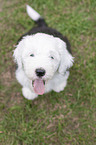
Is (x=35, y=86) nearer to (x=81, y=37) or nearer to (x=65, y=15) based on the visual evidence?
(x=81, y=37)

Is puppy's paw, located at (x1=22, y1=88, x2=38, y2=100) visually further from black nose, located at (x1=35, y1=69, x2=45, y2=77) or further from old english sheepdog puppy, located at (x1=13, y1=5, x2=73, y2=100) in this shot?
black nose, located at (x1=35, y1=69, x2=45, y2=77)

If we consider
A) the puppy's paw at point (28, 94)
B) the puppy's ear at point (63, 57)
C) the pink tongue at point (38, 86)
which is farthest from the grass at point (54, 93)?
the puppy's ear at point (63, 57)

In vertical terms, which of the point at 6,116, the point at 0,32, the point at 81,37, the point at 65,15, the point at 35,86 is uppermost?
the point at 65,15

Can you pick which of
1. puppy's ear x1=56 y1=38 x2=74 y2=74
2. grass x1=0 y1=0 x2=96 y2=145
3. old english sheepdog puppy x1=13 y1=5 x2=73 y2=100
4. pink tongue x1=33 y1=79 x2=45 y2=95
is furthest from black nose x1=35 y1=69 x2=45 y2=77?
grass x1=0 y1=0 x2=96 y2=145

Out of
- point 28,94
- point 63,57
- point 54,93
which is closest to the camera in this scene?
point 63,57

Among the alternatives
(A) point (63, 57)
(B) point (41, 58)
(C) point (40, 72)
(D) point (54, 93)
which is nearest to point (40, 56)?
(B) point (41, 58)

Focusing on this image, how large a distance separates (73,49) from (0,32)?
1817mm

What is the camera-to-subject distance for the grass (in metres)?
2.73

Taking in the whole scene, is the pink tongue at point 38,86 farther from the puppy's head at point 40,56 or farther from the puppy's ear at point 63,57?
the puppy's ear at point 63,57

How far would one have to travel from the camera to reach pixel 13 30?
346 cm

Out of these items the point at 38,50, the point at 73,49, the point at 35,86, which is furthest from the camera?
the point at 73,49

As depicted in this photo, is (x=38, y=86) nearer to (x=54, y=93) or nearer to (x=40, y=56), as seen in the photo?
(x=40, y=56)

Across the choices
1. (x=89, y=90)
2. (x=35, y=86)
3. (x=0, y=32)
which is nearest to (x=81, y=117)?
(x=89, y=90)

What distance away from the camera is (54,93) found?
9.85 feet
